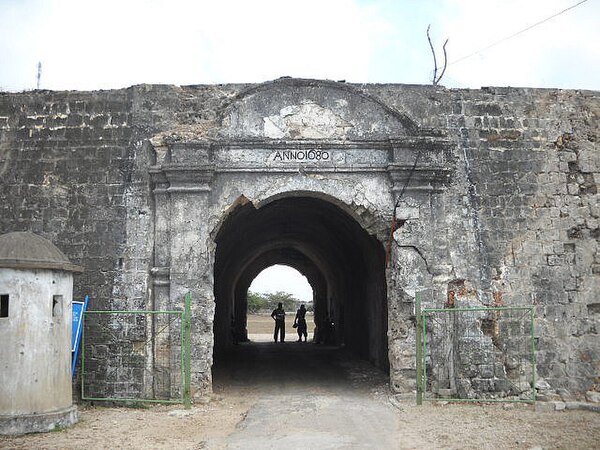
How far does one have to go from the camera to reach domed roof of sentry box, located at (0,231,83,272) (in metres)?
8.87

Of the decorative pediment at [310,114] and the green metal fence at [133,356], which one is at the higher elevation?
the decorative pediment at [310,114]

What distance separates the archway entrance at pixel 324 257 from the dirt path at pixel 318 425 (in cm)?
302

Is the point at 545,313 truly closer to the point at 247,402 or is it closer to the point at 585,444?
the point at 585,444

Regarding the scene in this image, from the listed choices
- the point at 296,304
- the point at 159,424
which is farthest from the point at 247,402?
the point at 296,304

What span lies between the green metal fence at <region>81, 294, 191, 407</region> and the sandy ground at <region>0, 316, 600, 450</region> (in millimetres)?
377

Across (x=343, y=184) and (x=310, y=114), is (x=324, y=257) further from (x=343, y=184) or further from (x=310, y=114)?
(x=310, y=114)

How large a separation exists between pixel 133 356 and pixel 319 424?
352cm

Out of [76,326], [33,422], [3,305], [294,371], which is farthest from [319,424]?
[294,371]

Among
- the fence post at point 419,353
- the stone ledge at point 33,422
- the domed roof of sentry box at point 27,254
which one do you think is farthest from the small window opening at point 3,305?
the fence post at point 419,353

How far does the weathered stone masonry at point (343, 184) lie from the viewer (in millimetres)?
11109

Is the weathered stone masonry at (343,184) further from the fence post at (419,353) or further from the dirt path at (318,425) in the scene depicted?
the dirt path at (318,425)

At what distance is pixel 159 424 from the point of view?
924 centimetres

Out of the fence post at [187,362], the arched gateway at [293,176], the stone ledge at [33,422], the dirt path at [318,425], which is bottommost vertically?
the dirt path at [318,425]

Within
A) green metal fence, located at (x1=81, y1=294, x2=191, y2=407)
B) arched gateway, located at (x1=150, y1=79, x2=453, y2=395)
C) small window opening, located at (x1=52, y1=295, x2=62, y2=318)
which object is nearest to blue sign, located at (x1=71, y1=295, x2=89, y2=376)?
green metal fence, located at (x1=81, y1=294, x2=191, y2=407)
